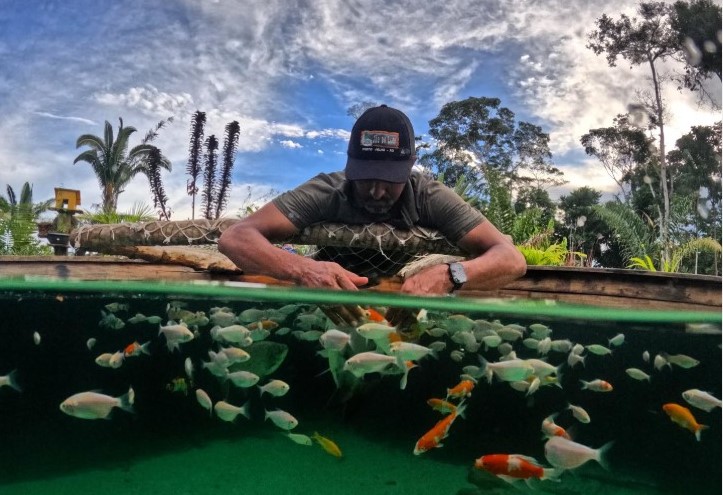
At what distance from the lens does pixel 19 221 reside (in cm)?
572

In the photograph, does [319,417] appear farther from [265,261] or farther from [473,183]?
[265,261]

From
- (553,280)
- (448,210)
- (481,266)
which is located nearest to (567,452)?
(481,266)

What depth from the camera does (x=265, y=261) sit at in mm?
3248

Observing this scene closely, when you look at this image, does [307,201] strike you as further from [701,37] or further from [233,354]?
[701,37]

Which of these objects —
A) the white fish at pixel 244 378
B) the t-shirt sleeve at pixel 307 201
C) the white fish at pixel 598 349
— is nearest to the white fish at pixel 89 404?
the white fish at pixel 244 378

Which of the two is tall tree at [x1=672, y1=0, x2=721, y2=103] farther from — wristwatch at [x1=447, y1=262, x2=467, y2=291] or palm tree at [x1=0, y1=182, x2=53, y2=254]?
palm tree at [x1=0, y1=182, x2=53, y2=254]

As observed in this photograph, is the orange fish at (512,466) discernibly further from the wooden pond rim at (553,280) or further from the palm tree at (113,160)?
the palm tree at (113,160)

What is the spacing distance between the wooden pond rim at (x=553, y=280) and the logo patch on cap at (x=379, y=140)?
4.15ft

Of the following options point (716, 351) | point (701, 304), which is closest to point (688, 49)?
point (701, 304)

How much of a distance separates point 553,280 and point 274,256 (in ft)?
10.2

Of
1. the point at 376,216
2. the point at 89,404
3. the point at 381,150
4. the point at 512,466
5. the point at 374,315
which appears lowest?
the point at 512,466

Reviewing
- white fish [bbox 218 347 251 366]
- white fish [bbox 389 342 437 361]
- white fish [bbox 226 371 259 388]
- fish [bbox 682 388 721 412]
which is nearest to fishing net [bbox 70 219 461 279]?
white fish [bbox 389 342 437 361]

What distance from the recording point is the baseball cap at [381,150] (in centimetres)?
313

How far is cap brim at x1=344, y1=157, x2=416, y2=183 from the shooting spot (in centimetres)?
312
